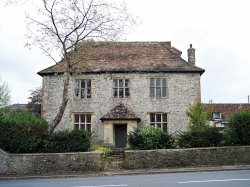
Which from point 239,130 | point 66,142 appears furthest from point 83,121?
point 239,130

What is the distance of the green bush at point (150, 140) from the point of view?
61.4 feet

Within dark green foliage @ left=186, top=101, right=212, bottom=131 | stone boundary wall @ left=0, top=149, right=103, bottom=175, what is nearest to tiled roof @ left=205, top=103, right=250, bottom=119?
dark green foliage @ left=186, top=101, right=212, bottom=131

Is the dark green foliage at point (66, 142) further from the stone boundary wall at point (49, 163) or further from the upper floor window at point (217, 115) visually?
the upper floor window at point (217, 115)

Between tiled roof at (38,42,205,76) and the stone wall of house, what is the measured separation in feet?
1.81

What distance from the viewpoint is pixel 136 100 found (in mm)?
29250

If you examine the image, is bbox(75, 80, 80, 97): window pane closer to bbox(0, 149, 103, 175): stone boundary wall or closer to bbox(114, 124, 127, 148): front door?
bbox(114, 124, 127, 148): front door

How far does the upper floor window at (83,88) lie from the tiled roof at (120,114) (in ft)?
9.58

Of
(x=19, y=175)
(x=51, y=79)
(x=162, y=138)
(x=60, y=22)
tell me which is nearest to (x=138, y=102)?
(x=51, y=79)

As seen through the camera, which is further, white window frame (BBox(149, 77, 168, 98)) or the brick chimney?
the brick chimney

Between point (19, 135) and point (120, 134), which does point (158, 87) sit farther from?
point (19, 135)

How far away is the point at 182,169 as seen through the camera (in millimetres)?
16359

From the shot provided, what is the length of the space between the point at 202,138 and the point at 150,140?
297 cm

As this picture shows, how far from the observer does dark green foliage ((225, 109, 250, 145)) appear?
18.3 m

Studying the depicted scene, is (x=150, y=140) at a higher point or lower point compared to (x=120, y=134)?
lower
